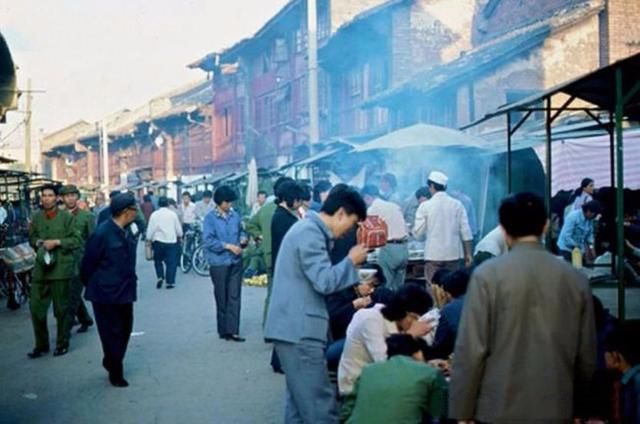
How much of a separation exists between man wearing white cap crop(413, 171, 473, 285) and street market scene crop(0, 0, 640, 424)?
0.09ft

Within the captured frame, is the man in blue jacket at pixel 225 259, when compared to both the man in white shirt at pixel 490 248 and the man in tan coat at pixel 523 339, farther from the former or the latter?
the man in tan coat at pixel 523 339

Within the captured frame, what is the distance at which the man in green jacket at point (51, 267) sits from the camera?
953 centimetres

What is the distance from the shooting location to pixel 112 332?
8.09 metres

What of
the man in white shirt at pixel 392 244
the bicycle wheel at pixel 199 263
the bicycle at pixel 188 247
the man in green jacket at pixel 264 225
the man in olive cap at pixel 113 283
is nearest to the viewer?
the man in olive cap at pixel 113 283

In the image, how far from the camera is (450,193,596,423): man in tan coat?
3.73 meters

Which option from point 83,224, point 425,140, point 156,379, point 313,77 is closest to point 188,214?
point 313,77

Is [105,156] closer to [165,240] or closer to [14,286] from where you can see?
[165,240]

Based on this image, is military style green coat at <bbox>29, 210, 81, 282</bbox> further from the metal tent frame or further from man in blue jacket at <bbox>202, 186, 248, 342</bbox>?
the metal tent frame

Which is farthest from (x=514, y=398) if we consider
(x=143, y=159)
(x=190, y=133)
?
(x=143, y=159)

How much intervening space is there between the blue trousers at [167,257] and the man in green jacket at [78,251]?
456cm

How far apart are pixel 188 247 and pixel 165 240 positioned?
4.05 m

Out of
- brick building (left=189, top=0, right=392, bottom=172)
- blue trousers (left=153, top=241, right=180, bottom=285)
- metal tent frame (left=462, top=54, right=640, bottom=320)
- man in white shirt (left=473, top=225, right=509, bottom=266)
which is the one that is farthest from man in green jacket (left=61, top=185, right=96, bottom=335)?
brick building (left=189, top=0, right=392, bottom=172)

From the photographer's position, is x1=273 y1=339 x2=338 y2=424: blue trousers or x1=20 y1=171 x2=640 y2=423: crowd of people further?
x1=273 y1=339 x2=338 y2=424: blue trousers

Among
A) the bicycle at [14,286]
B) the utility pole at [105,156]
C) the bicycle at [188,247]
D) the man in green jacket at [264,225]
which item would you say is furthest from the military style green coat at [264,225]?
the utility pole at [105,156]
